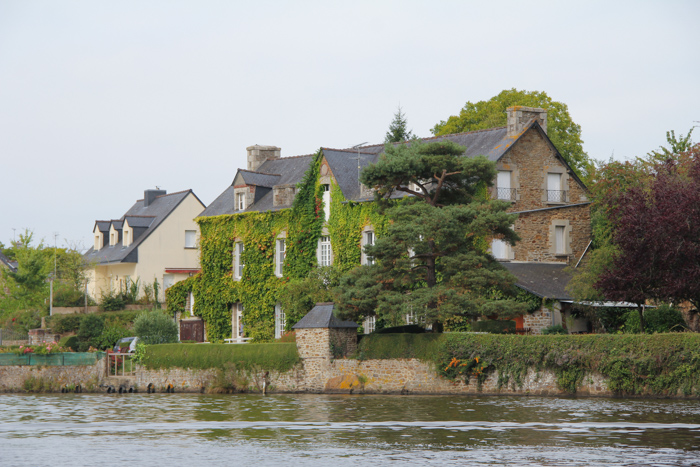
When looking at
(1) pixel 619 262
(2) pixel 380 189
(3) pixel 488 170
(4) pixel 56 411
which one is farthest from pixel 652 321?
(4) pixel 56 411

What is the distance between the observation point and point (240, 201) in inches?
1827

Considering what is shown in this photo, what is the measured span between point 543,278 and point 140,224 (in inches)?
1180

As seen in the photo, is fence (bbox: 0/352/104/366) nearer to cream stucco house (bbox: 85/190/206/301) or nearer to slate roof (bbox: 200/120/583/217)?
slate roof (bbox: 200/120/583/217)

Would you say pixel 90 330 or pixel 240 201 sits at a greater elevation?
pixel 240 201

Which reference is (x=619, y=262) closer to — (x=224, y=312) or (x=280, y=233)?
(x=280, y=233)

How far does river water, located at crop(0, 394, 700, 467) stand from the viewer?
16.4 metres

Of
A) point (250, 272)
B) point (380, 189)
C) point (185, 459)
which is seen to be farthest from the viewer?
point (250, 272)

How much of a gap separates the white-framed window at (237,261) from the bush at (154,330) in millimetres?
4773

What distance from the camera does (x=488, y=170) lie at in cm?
3275

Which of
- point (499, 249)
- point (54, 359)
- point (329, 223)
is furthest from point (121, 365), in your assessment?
point (499, 249)

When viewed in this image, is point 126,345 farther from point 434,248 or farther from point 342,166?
point 434,248

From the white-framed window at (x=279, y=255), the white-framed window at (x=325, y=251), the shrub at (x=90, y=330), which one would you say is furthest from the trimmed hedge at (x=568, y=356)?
the shrub at (x=90, y=330)

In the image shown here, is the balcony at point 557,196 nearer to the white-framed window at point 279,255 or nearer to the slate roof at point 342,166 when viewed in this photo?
the slate roof at point 342,166

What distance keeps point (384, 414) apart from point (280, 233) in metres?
19.8
